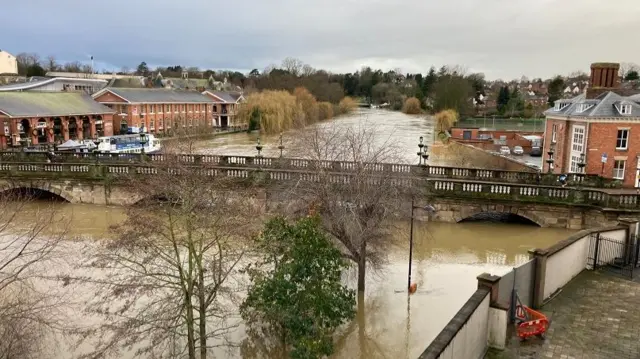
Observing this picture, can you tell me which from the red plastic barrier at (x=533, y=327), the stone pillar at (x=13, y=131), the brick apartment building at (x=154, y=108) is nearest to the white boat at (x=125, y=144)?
the stone pillar at (x=13, y=131)

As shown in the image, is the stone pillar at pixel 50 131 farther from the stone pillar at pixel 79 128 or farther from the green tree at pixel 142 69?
the green tree at pixel 142 69

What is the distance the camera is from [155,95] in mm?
73312

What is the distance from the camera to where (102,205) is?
27.4 m

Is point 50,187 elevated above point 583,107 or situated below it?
below

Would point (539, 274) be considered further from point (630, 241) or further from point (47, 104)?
point (47, 104)

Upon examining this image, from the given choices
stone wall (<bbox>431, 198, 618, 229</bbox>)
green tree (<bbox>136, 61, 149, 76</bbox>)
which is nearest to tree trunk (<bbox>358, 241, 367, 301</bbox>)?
stone wall (<bbox>431, 198, 618, 229</bbox>)

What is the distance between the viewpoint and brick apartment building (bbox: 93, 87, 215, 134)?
220 feet

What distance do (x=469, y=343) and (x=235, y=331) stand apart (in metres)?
7.23

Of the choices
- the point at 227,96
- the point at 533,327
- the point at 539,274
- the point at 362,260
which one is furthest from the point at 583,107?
the point at 227,96

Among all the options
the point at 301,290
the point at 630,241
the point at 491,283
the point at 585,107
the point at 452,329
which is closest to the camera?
the point at 452,329

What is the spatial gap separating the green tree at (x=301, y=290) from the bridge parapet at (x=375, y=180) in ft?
16.9

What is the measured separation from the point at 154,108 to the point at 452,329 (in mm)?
69475

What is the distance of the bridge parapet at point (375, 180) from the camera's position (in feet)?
55.9

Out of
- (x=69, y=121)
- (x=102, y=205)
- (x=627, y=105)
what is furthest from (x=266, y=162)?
(x=69, y=121)
